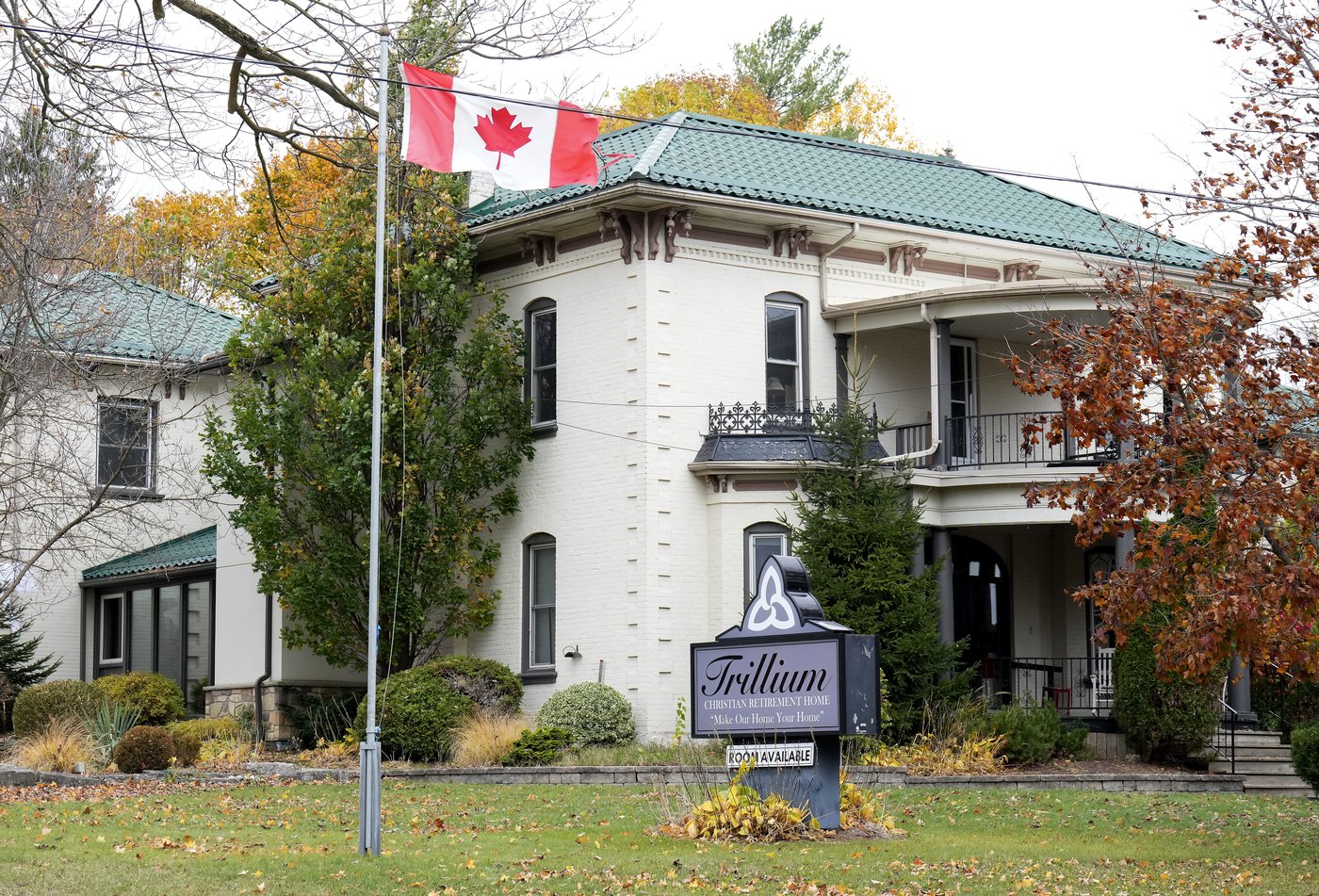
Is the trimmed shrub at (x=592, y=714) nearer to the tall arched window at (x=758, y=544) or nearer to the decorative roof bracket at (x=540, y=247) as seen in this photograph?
the tall arched window at (x=758, y=544)

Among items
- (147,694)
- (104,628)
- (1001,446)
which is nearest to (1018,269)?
(1001,446)

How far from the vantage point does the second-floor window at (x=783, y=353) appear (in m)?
25.8

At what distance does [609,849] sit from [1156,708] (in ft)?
37.6

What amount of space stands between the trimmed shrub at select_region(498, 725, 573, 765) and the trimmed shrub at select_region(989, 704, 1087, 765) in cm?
571

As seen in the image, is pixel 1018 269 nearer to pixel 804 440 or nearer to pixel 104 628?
pixel 804 440

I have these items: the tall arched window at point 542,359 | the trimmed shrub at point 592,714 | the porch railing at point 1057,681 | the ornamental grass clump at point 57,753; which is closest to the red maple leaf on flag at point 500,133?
the trimmed shrub at point 592,714

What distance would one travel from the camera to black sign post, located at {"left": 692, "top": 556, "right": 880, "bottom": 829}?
49.5ft

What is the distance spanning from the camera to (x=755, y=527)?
24594 mm

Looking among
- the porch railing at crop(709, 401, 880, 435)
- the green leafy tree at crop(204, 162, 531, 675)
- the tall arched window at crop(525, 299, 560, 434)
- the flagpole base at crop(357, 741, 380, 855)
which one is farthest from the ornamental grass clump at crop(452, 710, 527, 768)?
the flagpole base at crop(357, 741, 380, 855)

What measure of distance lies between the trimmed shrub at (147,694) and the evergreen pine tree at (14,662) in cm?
281

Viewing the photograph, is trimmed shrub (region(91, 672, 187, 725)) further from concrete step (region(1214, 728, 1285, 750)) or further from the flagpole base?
concrete step (region(1214, 728, 1285, 750))

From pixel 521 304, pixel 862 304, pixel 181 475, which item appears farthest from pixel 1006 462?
pixel 181 475

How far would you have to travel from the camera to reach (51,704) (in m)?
27.9

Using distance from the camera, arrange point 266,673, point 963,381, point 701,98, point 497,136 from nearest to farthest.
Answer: point 497,136 → point 963,381 → point 266,673 → point 701,98
